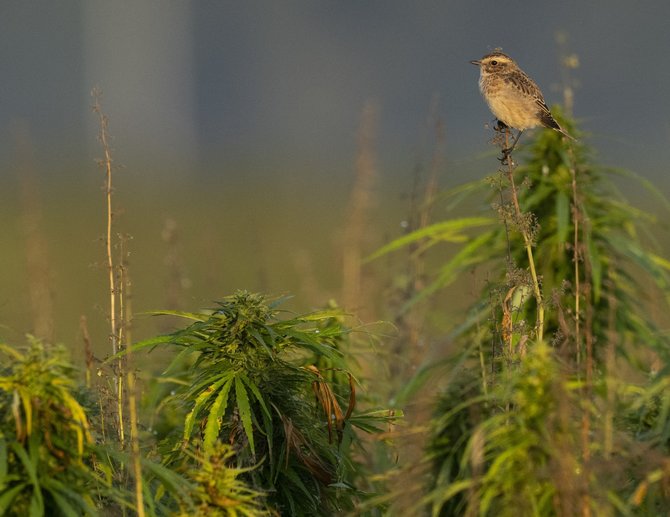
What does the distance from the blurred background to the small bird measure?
1.00 meters

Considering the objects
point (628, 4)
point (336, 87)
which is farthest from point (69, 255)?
point (628, 4)

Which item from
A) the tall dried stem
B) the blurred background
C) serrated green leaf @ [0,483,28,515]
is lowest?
serrated green leaf @ [0,483,28,515]

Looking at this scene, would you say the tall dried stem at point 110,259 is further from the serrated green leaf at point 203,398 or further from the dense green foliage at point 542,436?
the dense green foliage at point 542,436

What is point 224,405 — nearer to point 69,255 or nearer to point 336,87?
point 69,255

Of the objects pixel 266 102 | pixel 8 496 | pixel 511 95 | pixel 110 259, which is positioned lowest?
pixel 8 496

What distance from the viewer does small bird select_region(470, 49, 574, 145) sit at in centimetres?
648

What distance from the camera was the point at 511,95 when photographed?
22.8ft

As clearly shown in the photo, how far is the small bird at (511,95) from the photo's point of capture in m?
6.48

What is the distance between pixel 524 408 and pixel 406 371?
3527mm

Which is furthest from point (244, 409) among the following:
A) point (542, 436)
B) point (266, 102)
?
point (266, 102)

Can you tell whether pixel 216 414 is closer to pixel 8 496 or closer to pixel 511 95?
pixel 8 496

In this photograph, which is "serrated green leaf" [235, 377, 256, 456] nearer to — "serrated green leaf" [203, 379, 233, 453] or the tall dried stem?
"serrated green leaf" [203, 379, 233, 453]

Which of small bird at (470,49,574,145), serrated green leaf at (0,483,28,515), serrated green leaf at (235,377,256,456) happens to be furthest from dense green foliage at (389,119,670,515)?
small bird at (470,49,574,145)

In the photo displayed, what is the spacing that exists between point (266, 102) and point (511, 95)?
134m
